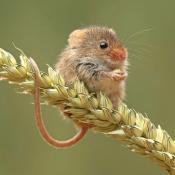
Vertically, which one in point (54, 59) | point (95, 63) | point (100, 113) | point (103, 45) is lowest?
point (100, 113)

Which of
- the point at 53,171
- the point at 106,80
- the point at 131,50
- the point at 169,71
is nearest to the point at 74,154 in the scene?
the point at 53,171

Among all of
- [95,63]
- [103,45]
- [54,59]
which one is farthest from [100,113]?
[54,59]

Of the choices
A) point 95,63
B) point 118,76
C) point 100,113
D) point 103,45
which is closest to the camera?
point 100,113

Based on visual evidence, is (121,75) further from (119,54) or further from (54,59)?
(54,59)

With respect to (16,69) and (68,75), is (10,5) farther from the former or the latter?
(16,69)

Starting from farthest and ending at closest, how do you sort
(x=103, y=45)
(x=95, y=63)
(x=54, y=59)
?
1. (x=54, y=59)
2. (x=103, y=45)
3. (x=95, y=63)

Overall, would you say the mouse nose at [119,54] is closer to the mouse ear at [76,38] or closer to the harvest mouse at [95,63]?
the harvest mouse at [95,63]

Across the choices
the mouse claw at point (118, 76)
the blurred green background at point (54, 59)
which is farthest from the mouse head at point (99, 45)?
the blurred green background at point (54, 59)
